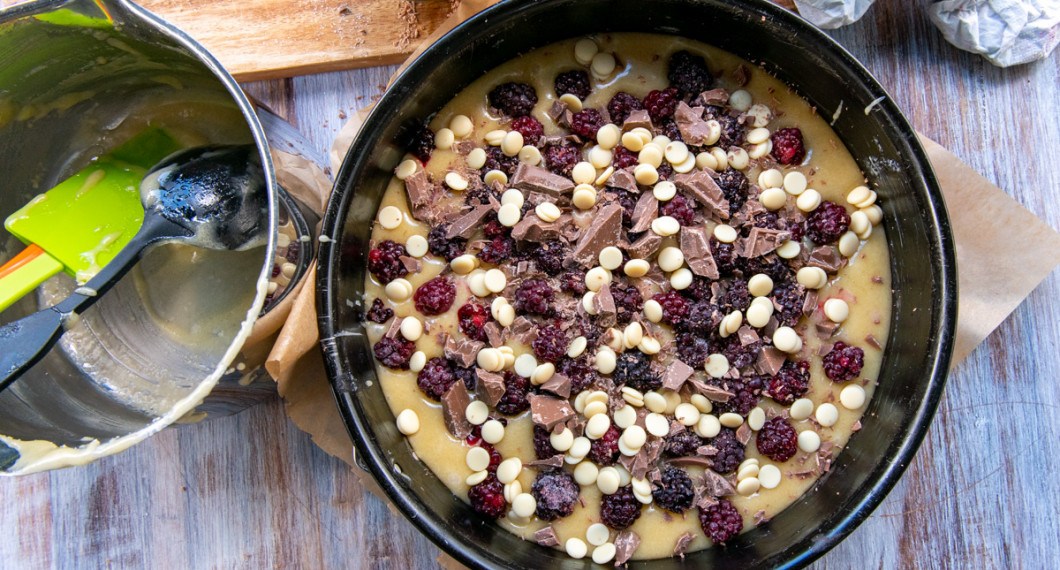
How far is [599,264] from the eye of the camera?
1.73 metres

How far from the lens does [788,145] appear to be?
68.5 inches

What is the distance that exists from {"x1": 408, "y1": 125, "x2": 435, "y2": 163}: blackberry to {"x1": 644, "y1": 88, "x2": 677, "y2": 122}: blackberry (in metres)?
0.53

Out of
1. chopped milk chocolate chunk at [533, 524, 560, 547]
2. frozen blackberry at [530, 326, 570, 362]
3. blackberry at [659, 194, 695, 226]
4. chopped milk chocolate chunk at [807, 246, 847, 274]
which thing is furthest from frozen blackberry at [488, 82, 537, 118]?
chopped milk chocolate chunk at [533, 524, 560, 547]

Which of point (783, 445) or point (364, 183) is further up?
point (364, 183)

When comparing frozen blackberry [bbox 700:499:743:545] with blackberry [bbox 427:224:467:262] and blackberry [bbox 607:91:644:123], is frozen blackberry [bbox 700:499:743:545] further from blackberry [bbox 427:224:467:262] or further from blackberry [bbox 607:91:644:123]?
blackberry [bbox 607:91:644:123]

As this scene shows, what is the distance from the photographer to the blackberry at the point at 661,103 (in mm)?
1741

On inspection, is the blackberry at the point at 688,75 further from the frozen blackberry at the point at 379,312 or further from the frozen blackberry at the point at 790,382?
the frozen blackberry at the point at 379,312

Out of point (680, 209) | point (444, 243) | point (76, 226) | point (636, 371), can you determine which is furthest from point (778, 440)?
point (76, 226)

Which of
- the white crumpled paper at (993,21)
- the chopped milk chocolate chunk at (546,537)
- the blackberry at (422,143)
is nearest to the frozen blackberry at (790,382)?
the chopped milk chocolate chunk at (546,537)

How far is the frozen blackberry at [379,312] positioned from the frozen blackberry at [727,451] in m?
0.83

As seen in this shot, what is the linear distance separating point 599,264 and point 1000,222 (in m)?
0.96

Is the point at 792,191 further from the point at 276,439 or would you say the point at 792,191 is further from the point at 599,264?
the point at 276,439

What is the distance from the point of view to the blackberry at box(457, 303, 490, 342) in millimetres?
1738

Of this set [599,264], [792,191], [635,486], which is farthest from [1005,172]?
[635,486]
